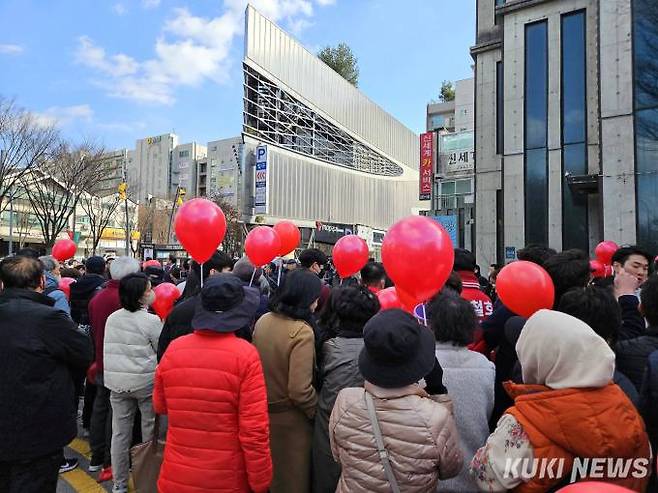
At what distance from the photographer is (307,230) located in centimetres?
5228

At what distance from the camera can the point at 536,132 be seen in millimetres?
16188

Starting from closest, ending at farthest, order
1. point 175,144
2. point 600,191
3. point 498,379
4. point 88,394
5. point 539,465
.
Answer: point 539,465, point 498,379, point 88,394, point 600,191, point 175,144

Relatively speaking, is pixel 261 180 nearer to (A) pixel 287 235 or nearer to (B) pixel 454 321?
(A) pixel 287 235

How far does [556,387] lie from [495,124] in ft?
60.6

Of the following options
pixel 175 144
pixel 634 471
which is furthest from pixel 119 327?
pixel 175 144

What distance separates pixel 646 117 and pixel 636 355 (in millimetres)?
14329

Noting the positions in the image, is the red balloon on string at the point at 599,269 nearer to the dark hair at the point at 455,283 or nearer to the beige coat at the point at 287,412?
the dark hair at the point at 455,283

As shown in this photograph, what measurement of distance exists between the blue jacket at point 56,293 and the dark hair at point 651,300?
177 inches

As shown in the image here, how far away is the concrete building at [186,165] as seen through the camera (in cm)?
7607

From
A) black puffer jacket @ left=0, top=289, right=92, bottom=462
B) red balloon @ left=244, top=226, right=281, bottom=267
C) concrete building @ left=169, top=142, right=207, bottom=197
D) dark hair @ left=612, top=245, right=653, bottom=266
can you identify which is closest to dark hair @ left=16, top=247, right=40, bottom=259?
black puffer jacket @ left=0, top=289, right=92, bottom=462

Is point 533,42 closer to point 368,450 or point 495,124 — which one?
point 495,124

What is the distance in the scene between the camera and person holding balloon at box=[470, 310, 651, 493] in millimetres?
1559

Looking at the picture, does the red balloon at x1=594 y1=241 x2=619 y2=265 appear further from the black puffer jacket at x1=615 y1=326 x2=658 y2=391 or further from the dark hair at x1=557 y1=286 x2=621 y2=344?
the dark hair at x1=557 y1=286 x2=621 y2=344

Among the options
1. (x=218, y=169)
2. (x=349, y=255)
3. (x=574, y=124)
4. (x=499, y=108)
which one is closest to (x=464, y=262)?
(x=349, y=255)
